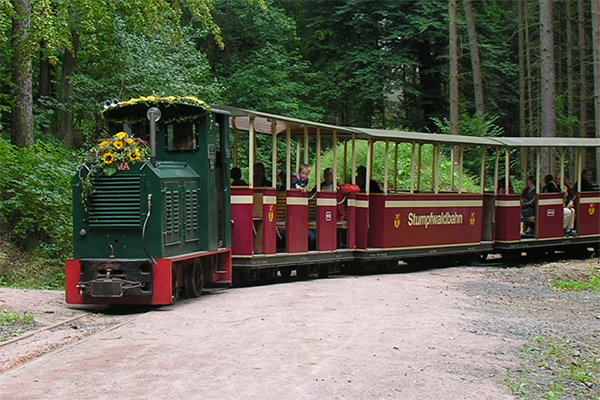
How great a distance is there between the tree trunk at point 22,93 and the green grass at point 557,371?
1134 centimetres

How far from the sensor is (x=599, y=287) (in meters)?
14.7

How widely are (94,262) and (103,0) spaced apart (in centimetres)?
791

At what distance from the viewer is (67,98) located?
851 inches

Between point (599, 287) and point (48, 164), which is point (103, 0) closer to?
point (48, 164)

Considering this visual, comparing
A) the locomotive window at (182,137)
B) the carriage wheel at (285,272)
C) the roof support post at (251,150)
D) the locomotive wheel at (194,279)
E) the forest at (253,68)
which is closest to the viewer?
the locomotive wheel at (194,279)

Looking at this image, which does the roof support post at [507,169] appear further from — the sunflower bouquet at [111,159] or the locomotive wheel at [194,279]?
the sunflower bouquet at [111,159]

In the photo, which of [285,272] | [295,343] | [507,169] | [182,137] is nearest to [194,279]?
[182,137]

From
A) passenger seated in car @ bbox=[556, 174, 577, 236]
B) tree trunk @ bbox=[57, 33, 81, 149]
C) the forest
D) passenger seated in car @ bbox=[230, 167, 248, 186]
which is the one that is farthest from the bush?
passenger seated in car @ bbox=[556, 174, 577, 236]

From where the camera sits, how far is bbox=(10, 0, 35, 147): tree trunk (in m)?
15.8

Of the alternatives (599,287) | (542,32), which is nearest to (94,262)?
(599,287)

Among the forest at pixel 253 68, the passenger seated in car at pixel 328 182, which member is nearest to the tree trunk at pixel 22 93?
the forest at pixel 253 68

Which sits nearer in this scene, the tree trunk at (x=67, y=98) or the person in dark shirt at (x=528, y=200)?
the person in dark shirt at (x=528, y=200)

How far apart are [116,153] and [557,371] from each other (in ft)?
20.5

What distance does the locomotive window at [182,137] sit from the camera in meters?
11.8
